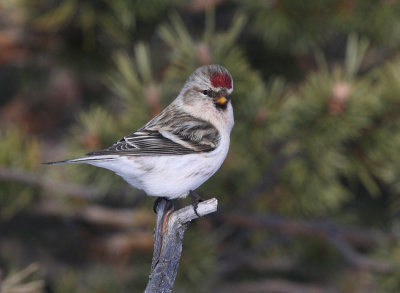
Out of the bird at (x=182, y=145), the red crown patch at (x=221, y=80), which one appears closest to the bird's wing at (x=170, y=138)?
the bird at (x=182, y=145)

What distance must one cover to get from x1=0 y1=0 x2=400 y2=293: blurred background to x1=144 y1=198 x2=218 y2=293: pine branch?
20.9 inches

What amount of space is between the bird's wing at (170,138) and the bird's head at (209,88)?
3.5 inches

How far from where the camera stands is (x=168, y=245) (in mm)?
1716

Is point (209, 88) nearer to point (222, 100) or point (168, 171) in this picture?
point (222, 100)

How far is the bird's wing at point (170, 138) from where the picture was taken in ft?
6.65


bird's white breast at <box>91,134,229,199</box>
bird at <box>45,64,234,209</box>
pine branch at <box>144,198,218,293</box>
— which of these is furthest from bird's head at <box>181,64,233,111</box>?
pine branch at <box>144,198,218,293</box>

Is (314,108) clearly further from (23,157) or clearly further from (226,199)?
(23,157)

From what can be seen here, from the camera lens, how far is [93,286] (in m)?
2.96

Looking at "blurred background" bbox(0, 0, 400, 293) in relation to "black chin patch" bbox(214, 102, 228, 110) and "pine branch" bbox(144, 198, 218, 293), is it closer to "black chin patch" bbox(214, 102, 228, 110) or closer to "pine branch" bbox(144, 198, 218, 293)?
"black chin patch" bbox(214, 102, 228, 110)

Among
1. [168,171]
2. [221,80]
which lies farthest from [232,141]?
[168,171]

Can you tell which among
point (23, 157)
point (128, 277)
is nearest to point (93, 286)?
point (128, 277)

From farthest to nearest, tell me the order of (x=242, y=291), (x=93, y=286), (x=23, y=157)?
(x=242, y=291) < (x=93, y=286) < (x=23, y=157)

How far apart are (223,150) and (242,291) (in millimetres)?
1395

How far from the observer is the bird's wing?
203 centimetres
